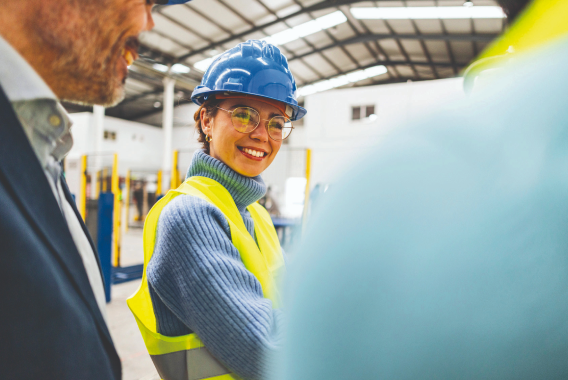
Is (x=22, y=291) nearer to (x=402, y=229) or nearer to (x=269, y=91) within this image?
(x=402, y=229)

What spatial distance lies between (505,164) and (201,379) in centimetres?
87

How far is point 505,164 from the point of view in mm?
361

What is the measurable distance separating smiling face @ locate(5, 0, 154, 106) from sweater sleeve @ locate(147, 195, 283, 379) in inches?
13.1

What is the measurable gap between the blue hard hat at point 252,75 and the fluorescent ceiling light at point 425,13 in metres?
13.5

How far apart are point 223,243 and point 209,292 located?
0.14 meters

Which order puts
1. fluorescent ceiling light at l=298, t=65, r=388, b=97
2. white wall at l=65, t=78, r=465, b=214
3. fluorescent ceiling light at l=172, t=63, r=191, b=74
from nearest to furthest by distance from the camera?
1. white wall at l=65, t=78, r=465, b=214
2. fluorescent ceiling light at l=172, t=63, r=191, b=74
3. fluorescent ceiling light at l=298, t=65, r=388, b=97

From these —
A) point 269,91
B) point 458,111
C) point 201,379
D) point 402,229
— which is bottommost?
point 201,379

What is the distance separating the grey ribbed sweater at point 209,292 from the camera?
789 mm

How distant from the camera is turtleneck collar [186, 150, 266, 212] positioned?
1.21 m

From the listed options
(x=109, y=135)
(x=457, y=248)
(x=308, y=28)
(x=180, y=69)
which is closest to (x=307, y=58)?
(x=308, y=28)

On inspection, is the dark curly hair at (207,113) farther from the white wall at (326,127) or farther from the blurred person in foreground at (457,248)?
the white wall at (326,127)

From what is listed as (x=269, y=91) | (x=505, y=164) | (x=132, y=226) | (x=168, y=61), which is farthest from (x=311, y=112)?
(x=505, y=164)

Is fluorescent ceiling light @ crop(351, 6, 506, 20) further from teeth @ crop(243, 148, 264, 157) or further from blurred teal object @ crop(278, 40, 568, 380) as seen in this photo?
blurred teal object @ crop(278, 40, 568, 380)

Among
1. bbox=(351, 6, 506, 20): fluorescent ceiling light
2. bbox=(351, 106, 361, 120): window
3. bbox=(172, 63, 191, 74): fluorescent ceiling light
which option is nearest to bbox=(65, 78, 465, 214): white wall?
bbox=(351, 106, 361, 120): window
